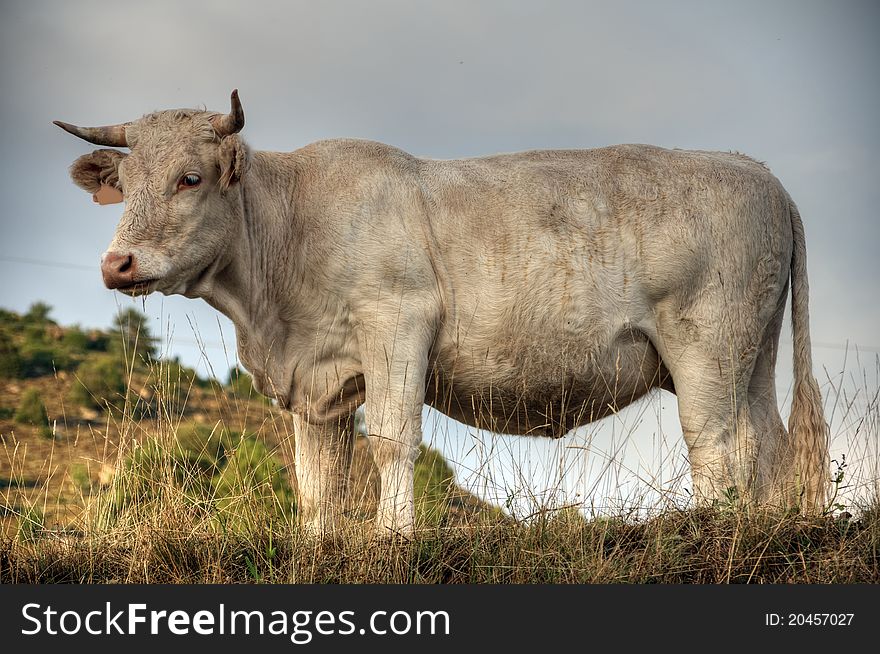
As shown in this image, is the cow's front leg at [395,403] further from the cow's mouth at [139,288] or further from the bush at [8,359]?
the bush at [8,359]

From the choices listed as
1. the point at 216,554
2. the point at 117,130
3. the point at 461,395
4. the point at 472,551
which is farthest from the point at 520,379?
the point at 117,130

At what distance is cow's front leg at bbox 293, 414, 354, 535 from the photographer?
26.7ft

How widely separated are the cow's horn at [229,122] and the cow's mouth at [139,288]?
1.17 metres

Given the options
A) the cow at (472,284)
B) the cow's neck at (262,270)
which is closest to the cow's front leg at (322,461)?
the cow at (472,284)

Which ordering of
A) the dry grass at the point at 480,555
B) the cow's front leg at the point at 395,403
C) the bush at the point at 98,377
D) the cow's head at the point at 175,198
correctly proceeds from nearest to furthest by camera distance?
the dry grass at the point at 480,555 < the cow's head at the point at 175,198 < the cow's front leg at the point at 395,403 < the bush at the point at 98,377

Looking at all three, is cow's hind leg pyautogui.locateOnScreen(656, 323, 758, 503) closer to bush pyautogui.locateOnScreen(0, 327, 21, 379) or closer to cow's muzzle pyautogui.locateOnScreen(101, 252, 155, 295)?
cow's muzzle pyautogui.locateOnScreen(101, 252, 155, 295)

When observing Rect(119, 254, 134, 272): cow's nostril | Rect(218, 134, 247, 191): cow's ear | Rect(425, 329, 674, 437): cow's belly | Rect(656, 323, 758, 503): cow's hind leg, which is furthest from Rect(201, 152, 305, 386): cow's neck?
Rect(656, 323, 758, 503): cow's hind leg

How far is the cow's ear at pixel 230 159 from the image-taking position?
7.18 metres

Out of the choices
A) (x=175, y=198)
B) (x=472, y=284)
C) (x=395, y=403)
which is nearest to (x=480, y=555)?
(x=395, y=403)

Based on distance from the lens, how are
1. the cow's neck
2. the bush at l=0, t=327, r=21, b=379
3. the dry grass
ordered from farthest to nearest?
the bush at l=0, t=327, r=21, b=379
the cow's neck
the dry grass

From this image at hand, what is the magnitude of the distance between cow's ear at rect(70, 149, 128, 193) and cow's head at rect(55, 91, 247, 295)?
0.17 metres

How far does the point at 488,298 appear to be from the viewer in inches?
308

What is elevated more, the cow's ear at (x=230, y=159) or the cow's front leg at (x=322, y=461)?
the cow's ear at (x=230, y=159)

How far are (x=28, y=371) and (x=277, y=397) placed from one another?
26.0 m
